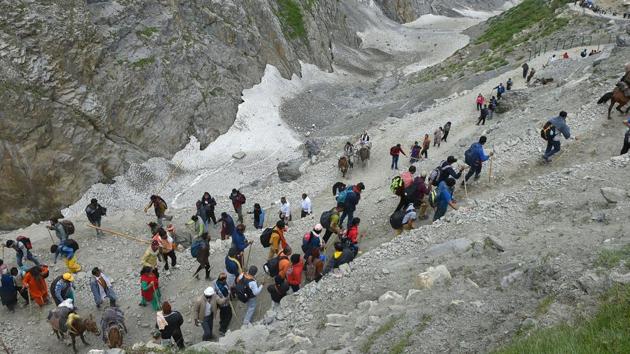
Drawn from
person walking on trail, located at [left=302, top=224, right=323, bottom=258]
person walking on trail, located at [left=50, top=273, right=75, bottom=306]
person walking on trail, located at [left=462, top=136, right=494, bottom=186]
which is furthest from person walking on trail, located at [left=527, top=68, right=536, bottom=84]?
person walking on trail, located at [left=50, top=273, right=75, bottom=306]

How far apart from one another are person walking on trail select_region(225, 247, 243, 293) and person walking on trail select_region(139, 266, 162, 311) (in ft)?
9.16

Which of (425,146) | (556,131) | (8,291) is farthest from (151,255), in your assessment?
(556,131)

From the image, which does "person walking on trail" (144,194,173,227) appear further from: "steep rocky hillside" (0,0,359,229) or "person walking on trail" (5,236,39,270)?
"steep rocky hillside" (0,0,359,229)

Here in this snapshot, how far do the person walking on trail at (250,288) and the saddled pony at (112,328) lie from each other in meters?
3.40

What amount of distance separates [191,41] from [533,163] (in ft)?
92.2

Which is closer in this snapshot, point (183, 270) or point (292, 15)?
point (183, 270)

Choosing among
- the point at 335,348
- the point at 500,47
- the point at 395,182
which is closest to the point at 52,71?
the point at 395,182

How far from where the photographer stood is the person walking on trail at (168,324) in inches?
473

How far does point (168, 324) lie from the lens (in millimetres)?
12141

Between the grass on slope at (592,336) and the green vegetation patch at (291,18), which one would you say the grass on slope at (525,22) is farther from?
the grass on slope at (592,336)

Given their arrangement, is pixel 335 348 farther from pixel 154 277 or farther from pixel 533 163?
pixel 533 163

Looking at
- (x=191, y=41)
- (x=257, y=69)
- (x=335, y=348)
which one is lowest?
(x=335, y=348)

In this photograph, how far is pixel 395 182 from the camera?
622 inches

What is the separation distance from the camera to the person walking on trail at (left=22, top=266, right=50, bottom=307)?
1527 centimetres
